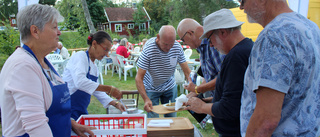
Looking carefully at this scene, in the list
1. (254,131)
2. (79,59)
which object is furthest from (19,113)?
(254,131)

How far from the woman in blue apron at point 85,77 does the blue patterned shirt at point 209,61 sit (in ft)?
3.27

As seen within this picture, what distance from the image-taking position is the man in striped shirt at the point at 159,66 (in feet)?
9.09

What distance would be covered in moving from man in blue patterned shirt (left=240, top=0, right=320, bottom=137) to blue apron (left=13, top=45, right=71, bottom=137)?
3.57 ft

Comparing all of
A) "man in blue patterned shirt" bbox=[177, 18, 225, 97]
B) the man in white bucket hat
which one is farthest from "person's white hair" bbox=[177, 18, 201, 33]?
the man in white bucket hat

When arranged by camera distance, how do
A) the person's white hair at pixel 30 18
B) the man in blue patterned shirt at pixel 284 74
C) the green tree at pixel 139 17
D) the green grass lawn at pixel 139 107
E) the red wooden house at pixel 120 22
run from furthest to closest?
the red wooden house at pixel 120 22 < the green tree at pixel 139 17 < the green grass lawn at pixel 139 107 < the person's white hair at pixel 30 18 < the man in blue patterned shirt at pixel 284 74

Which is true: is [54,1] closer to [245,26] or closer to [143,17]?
[143,17]

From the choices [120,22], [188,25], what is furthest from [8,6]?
[188,25]

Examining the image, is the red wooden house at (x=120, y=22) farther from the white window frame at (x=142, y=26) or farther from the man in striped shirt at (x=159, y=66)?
the man in striped shirt at (x=159, y=66)

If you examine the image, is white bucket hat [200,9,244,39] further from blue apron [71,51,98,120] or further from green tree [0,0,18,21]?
green tree [0,0,18,21]

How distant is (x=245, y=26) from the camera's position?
843 centimetres

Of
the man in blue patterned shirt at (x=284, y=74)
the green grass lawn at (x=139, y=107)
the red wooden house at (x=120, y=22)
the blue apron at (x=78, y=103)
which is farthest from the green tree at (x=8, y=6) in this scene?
the man in blue patterned shirt at (x=284, y=74)

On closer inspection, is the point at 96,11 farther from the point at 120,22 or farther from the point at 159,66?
the point at 159,66

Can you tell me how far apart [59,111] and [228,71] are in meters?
1.11

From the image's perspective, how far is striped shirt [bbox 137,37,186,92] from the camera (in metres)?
2.87
